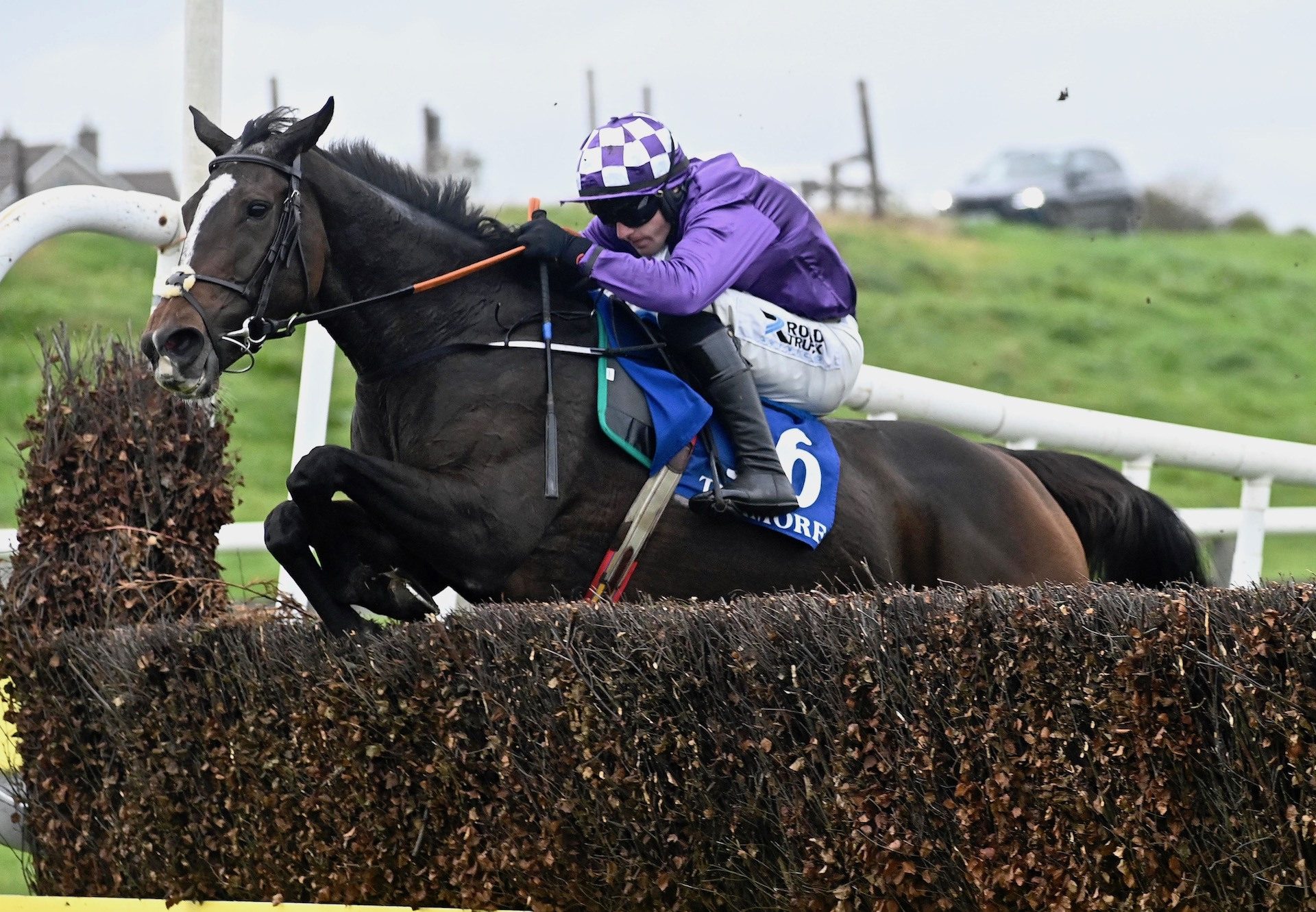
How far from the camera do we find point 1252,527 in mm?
7527

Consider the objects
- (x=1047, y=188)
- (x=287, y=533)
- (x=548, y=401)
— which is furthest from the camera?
(x=1047, y=188)

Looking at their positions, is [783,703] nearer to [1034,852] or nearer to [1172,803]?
[1034,852]

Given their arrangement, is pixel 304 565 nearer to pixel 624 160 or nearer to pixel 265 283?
pixel 265 283

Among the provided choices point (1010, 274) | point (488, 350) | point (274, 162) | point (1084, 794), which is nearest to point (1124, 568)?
point (488, 350)

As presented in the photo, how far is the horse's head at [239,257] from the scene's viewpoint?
4.02 meters

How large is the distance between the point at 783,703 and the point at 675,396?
1424 millimetres

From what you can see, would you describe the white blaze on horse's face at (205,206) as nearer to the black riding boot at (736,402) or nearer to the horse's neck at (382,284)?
the horse's neck at (382,284)

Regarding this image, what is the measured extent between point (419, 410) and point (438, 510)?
17.0 inches

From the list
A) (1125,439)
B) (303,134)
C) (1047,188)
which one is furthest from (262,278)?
(1047,188)

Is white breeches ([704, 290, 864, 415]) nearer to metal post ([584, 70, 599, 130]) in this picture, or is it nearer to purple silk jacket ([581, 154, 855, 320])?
purple silk jacket ([581, 154, 855, 320])

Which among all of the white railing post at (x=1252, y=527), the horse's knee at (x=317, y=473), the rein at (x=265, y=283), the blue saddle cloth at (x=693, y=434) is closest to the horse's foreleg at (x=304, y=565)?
the horse's knee at (x=317, y=473)

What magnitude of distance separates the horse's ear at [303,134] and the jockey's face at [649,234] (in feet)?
3.10

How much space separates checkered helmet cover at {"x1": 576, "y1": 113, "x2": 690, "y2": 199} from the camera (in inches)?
184

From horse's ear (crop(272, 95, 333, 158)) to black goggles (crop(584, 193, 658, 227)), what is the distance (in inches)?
31.9
